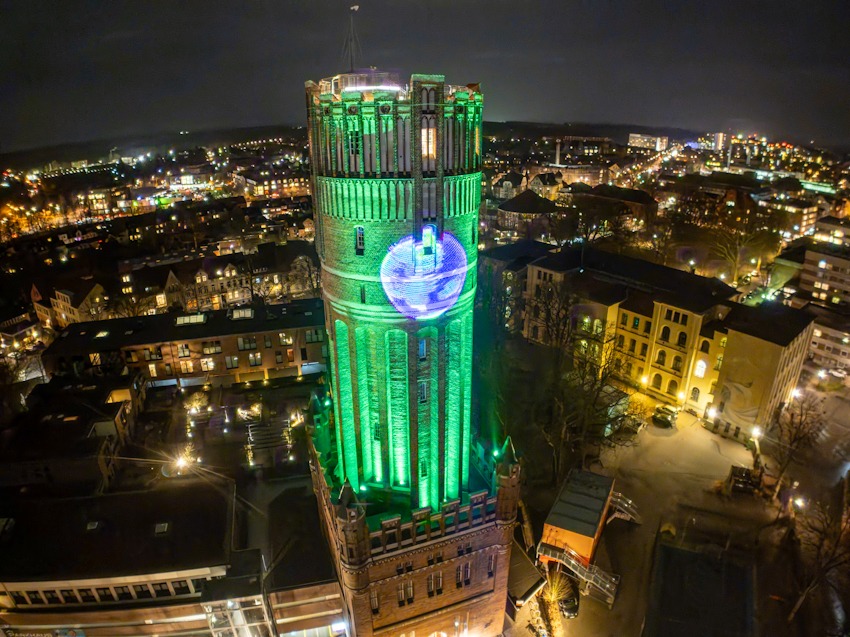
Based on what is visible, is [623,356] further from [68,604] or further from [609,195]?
[609,195]

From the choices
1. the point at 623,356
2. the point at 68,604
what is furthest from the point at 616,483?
the point at 68,604

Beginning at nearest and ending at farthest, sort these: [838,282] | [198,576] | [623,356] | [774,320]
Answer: [198,576] → [774,320] → [623,356] → [838,282]

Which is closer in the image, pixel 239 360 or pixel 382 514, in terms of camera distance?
pixel 382 514

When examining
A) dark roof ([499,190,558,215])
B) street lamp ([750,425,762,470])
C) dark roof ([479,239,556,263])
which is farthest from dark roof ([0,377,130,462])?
dark roof ([499,190,558,215])

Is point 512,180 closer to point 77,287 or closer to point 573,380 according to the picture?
point 573,380

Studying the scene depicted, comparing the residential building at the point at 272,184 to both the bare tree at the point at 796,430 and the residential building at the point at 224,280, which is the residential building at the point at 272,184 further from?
the bare tree at the point at 796,430

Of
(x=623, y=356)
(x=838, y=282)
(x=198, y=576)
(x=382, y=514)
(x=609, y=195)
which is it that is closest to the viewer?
(x=382, y=514)

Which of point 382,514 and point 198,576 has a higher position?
point 382,514

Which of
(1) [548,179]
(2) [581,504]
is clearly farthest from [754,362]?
(1) [548,179]
